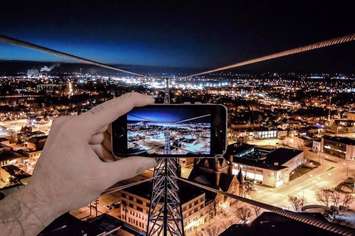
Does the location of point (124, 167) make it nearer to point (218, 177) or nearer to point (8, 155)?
point (218, 177)

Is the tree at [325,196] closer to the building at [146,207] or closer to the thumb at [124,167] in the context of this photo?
the building at [146,207]

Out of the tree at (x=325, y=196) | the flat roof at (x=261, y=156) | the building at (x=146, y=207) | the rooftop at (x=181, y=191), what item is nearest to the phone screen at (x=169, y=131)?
the building at (x=146, y=207)

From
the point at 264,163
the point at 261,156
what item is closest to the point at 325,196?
the point at 264,163

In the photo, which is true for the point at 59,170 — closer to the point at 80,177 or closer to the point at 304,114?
the point at 80,177

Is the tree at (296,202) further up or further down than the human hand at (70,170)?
further down

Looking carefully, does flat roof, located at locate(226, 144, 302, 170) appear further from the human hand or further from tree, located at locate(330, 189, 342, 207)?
the human hand

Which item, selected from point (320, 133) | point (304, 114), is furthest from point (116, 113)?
point (304, 114)

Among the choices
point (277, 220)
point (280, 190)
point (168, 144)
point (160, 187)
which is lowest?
point (280, 190)
